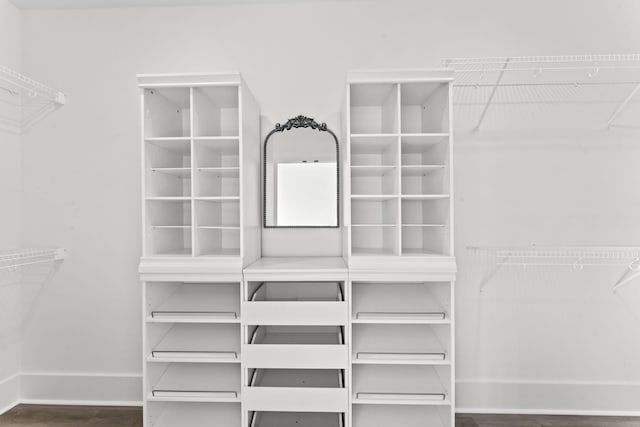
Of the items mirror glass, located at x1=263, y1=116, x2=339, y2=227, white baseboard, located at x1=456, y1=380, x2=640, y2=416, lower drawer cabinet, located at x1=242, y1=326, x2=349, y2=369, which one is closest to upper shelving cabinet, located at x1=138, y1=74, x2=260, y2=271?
mirror glass, located at x1=263, y1=116, x2=339, y2=227

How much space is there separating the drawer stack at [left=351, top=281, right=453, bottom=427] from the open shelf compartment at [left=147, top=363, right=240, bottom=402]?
2.28ft

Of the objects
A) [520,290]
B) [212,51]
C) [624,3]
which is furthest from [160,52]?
[624,3]

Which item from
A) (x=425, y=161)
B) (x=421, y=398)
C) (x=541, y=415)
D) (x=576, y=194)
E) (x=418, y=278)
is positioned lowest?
(x=541, y=415)

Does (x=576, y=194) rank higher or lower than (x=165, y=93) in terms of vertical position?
lower

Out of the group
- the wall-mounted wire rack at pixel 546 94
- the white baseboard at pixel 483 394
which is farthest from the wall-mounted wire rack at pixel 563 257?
the wall-mounted wire rack at pixel 546 94

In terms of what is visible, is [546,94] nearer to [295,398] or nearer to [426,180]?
[426,180]

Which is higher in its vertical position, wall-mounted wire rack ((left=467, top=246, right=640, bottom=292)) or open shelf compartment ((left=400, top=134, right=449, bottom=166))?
open shelf compartment ((left=400, top=134, right=449, bottom=166))

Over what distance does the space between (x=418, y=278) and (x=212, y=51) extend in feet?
6.62

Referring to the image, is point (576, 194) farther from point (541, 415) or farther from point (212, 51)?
point (212, 51)

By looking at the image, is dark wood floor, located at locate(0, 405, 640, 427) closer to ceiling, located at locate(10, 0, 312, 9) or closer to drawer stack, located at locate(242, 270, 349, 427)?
drawer stack, located at locate(242, 270, 349, 427)

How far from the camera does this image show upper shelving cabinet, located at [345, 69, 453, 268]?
203 cm

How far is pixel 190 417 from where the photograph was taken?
2.21m

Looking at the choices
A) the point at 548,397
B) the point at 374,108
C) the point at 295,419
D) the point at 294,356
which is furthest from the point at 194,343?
the point at 548,397

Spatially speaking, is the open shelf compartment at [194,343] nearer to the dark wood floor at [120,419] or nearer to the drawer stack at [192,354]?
the drawer stack at [192,354]
